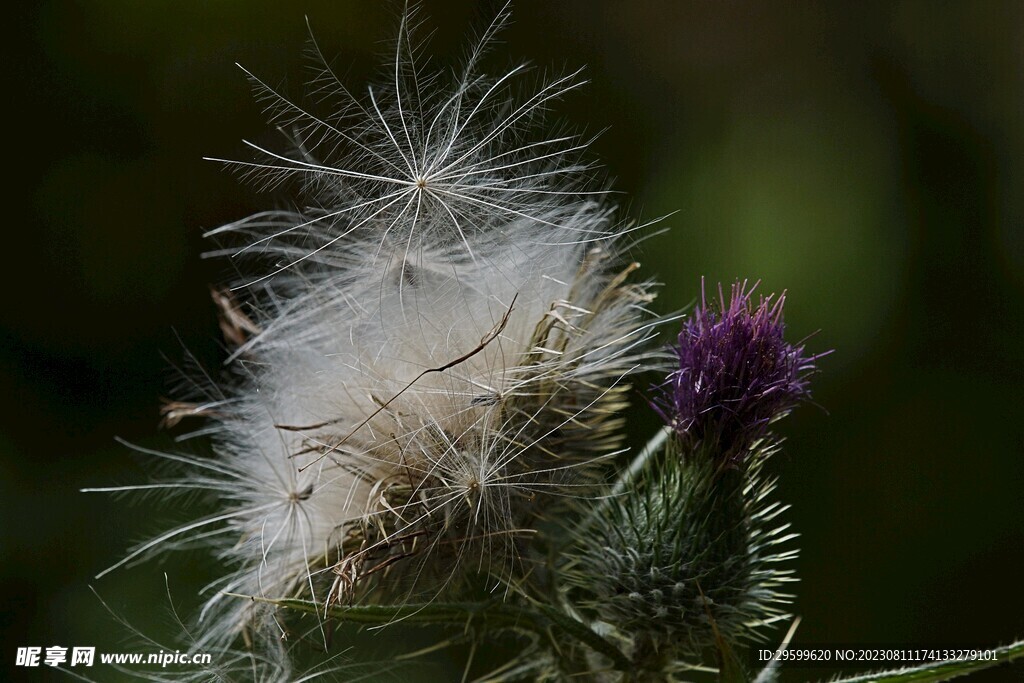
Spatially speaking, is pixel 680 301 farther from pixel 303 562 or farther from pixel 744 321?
pixel 303 562

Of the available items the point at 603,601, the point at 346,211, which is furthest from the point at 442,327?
the point at 603,601

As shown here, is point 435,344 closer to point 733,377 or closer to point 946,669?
point 733,377

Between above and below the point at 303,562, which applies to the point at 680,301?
above

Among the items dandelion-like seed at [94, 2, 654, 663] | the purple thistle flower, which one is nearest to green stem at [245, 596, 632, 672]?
dandelion-like seed at [94, 2, 654, 663]

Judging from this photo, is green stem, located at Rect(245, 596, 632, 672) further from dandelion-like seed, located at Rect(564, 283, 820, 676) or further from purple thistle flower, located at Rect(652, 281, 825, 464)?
purple thistle flower, located at Rect(652, 281, 825, 464)

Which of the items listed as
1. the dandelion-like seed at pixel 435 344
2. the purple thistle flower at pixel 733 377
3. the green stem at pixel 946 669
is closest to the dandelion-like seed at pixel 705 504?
the purple thistle flower at pixel 733 377
